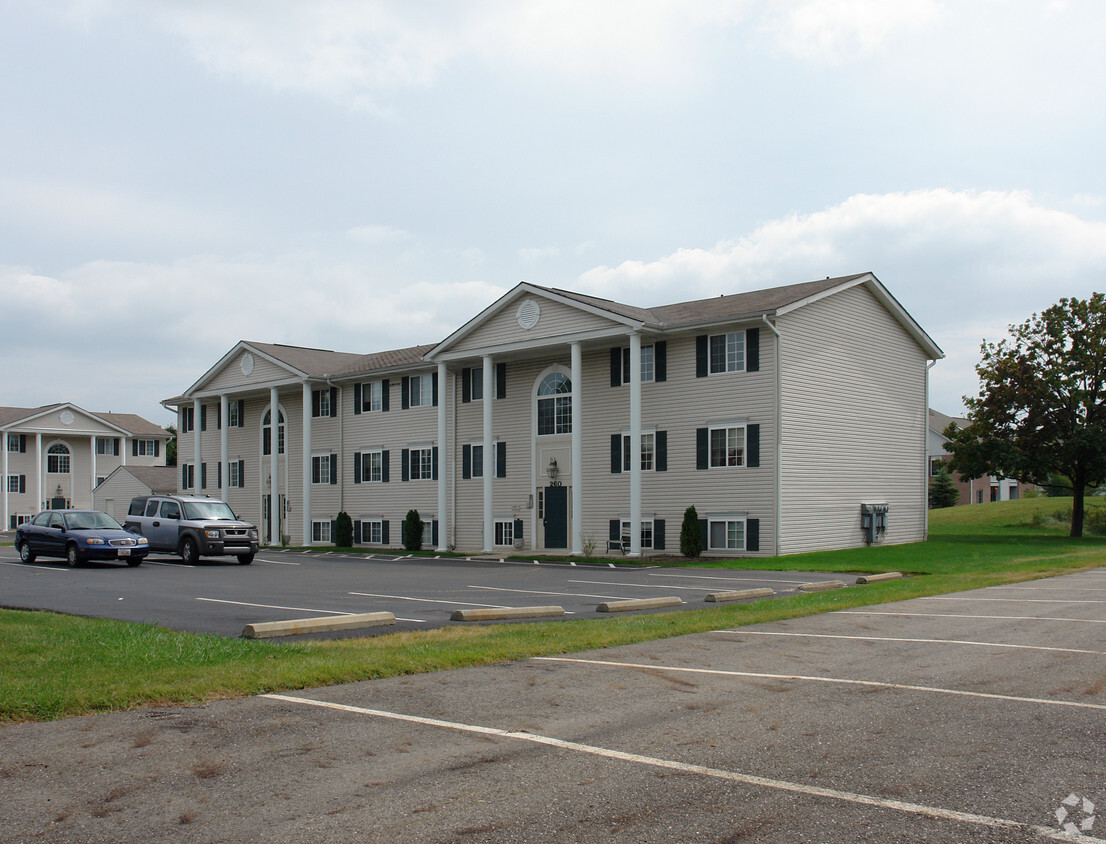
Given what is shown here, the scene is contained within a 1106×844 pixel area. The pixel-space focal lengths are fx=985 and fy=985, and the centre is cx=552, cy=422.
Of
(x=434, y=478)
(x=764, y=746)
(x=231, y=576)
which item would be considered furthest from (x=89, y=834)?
(x=434, y=478)

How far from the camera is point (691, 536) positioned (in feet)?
100

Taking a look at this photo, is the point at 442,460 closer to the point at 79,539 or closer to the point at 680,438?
the point at 680,438

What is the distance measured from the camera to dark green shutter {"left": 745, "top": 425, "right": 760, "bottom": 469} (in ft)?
97.8

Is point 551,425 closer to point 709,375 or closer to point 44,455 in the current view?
point 709,375

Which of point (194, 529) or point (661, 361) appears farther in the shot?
point (661, 361)

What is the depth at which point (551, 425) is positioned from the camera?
36031 mm

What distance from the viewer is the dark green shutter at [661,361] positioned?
32469 millimetres

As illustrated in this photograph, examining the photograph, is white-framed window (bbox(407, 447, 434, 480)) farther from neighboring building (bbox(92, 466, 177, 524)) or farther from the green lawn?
the green lawn

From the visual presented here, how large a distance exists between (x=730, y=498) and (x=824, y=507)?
10.8ft

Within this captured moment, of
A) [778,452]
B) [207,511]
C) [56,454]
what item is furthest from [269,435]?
[56,454]

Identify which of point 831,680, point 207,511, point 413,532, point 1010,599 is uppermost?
Result: point 207,511

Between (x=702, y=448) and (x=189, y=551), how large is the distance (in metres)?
15.9

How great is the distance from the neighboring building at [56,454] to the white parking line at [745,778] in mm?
66462

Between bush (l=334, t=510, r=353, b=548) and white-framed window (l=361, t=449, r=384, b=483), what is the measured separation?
1.83m
